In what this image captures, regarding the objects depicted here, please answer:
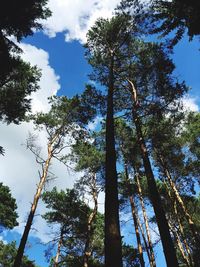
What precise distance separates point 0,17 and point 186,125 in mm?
14840

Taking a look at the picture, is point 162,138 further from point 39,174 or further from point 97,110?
point 39,174

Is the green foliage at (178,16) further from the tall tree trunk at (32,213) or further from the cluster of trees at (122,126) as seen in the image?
the tall tree trunk at (32,213)

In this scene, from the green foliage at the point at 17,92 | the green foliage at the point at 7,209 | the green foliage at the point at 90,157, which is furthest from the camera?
the green foliage at the point at 7,209

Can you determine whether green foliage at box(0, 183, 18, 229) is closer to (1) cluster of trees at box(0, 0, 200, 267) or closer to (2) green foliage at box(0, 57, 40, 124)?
(1) cluster of trees at box(0, 0, 200, 267)

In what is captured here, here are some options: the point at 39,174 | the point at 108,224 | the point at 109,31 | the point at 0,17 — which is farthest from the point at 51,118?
the point at 108,224

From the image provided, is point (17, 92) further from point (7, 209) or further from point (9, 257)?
point (9, 257)

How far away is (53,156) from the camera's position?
16469mm

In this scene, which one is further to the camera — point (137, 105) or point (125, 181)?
point (125, 181)

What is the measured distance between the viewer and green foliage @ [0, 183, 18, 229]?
24.4 m

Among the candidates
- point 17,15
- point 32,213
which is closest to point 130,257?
point 32,213

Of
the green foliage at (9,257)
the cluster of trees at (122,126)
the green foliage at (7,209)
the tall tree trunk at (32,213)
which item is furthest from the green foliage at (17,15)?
the green foliage at (9,257)

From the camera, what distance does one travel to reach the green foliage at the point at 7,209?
2438 cm

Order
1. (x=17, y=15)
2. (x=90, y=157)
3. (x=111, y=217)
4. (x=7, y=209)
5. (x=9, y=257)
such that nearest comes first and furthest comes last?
(x=111, y=217), (x=17, y=15), (x=90, y=157), (x=7, y=209), (x=9, y=257)

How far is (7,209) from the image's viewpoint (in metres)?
24.7
